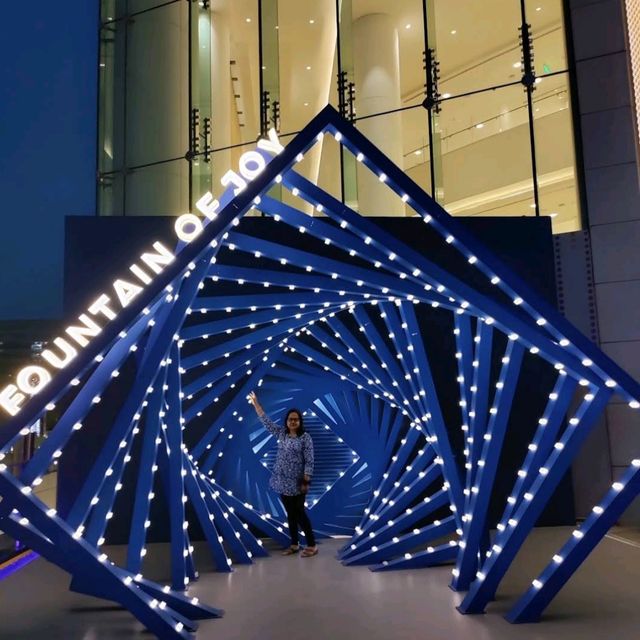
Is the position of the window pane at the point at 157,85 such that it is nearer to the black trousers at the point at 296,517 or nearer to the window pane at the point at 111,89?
the window pane at the point at 111,89

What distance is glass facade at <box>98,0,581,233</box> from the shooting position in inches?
443

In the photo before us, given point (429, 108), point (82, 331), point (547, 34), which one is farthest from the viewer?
point (429, 108)

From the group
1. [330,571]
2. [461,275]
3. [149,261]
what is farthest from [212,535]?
[461,275]

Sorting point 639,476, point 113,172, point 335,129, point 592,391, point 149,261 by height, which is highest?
point 113,172

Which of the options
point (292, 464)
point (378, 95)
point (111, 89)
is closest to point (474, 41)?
point (378, 95)

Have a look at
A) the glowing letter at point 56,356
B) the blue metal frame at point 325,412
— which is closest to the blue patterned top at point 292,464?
the blue metal frame at point 325,412

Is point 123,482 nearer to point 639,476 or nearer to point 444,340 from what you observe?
point 444,340

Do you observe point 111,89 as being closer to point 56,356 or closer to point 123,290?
point 123,290

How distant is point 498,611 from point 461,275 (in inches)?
200

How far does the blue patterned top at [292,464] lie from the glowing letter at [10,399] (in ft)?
9.78

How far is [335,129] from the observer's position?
15.6 ft

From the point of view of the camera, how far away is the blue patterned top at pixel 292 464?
7.54 metres

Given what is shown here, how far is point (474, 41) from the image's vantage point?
1251 centimetres

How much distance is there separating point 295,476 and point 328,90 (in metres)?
9.00
